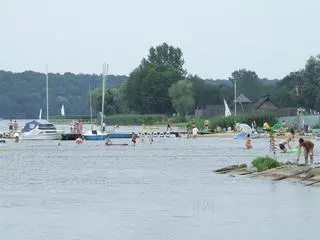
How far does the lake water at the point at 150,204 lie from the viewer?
80.9ft

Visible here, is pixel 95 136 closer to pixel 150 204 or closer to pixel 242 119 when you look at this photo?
pixel 242 119

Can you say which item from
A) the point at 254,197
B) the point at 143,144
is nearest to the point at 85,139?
the point at 143,144

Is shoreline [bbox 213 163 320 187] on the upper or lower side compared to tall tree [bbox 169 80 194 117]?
lower

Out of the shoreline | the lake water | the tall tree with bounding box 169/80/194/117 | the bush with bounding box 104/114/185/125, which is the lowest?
the lake water

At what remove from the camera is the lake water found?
24.7m

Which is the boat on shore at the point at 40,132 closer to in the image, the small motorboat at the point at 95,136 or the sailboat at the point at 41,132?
the sailboat at the point at 41,132

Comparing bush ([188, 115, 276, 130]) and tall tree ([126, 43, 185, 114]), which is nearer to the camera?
bush ([188, 115, 276, 130])

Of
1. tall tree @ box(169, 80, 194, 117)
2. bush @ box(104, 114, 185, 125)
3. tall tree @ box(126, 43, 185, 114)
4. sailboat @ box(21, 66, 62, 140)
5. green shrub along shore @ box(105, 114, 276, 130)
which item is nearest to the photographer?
sailboat @ box(21, 66, 62, 140)

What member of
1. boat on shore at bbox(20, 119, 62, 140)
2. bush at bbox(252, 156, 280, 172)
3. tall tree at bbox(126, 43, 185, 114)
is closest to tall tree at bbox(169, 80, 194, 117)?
tall tree at bbox(126, 43, 185, 114)

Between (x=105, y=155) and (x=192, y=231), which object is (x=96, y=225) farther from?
(x=105, y=155)

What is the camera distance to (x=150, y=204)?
103ft

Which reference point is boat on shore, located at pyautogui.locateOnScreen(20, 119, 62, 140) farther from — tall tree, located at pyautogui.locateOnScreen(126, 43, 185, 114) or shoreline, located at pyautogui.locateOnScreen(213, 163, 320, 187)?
tall tree, located at pyautogui.locateOnScreen(126, 43, 185, 114)

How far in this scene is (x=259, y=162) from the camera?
4069 cm

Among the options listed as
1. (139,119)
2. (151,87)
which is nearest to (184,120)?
(139,119)
